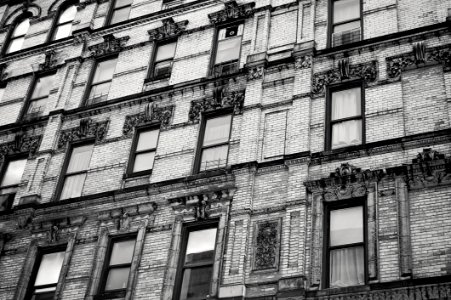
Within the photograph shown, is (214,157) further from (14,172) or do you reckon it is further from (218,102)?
(14,172)

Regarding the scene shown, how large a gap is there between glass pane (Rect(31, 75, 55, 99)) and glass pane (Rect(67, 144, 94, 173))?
11.8 feet

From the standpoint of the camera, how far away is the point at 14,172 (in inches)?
800

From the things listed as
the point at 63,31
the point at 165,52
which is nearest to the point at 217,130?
the point at 165,52

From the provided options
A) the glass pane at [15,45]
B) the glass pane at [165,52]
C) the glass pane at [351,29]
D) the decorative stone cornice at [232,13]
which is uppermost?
the glass pane at [15,45]

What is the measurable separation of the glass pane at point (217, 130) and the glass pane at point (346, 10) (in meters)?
4.39

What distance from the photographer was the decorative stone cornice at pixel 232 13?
20344 mm

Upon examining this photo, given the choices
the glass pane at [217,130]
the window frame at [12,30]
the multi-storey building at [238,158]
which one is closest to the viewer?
the multi-storey building at [238,158]

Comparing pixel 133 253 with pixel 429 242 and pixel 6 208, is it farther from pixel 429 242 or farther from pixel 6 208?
pixel 429 242

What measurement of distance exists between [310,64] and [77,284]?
8.28 m

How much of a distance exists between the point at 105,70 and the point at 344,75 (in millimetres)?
8394

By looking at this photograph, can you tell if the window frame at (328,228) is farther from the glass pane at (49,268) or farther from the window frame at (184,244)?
the glass pane at (49,268)

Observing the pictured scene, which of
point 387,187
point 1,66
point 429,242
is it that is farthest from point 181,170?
point 1,66

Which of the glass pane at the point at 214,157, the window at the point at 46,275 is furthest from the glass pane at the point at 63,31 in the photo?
the window at the point at 46,275

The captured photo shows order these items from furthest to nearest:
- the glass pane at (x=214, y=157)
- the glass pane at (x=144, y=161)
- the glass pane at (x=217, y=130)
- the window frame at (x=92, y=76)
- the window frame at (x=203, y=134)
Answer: the window frame at (x=92, y=76)
the glass pane at (x=144, y=161)
the glass pane at (x=217, y=130)
the window frame at (x=203, y=134)
the glass pane at (x=214, y=157)
